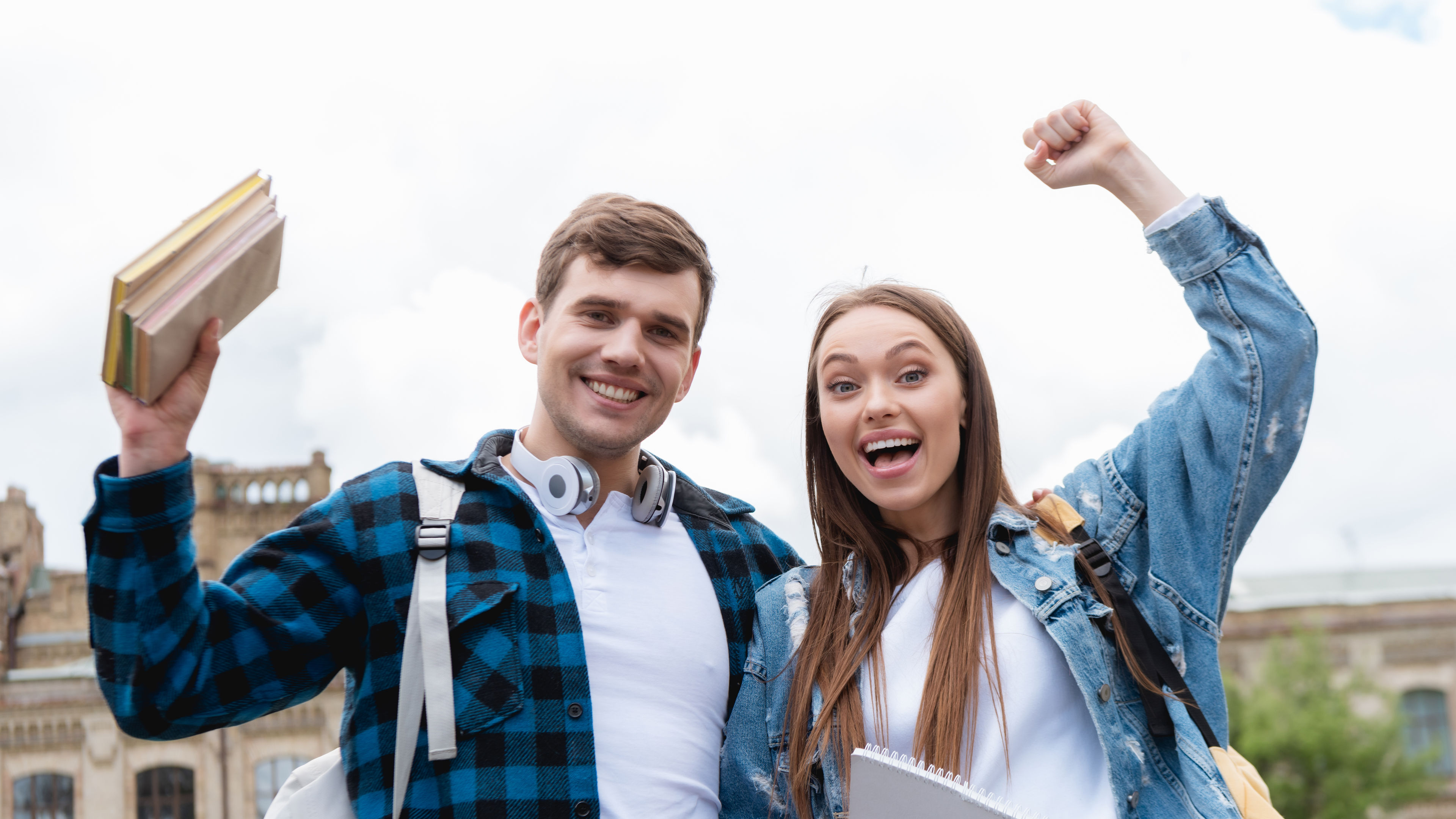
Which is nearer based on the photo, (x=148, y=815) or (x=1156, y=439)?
(x=1156, y=439)

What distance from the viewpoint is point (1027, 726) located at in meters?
→ 2.72

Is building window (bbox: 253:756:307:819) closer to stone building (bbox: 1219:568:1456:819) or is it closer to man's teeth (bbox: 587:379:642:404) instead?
stone building (bbox: 1219:568:1456:819)

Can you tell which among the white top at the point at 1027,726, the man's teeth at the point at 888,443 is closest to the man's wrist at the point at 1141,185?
the man's teeth at the point at 888,443

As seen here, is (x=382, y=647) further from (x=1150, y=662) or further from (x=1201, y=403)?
(x=1201, y=403)

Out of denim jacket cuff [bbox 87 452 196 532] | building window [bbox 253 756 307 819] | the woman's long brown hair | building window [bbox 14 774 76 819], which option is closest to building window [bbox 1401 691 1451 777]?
building window [bbox 253 756 307 819]

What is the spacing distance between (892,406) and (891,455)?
200 millimetres

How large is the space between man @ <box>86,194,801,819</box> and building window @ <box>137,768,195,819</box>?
21.6m

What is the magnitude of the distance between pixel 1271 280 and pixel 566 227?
6.98 feet

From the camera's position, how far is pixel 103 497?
7.83 ft

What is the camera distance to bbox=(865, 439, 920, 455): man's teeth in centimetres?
307

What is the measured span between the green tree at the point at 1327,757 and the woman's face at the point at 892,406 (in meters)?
20.8

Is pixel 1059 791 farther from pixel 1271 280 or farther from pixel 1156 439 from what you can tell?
pixel 1271 280

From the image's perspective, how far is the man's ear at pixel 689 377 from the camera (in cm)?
361

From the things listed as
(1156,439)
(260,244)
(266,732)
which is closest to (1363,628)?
(266,732)
